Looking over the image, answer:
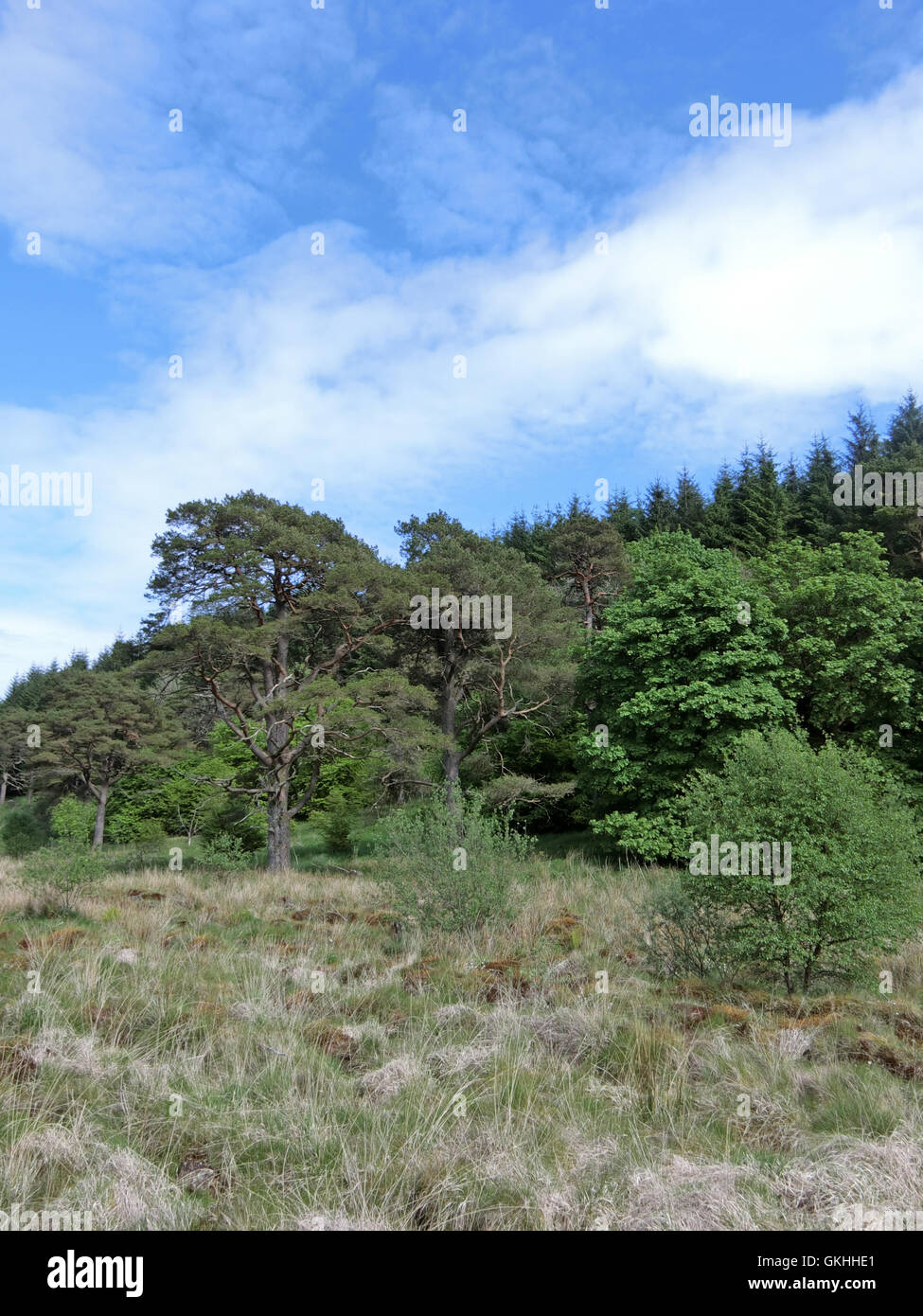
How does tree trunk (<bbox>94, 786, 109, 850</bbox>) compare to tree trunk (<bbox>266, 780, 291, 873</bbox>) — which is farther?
tree trunk (<bbox>94, 786, 109, 850</bbox>)

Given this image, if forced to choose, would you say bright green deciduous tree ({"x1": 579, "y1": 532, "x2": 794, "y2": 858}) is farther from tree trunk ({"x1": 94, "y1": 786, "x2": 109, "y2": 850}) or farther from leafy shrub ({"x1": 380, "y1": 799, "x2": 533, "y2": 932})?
tree trunk ({"x1": 94, "y1": 786, "x2": 109, "y2": 850})

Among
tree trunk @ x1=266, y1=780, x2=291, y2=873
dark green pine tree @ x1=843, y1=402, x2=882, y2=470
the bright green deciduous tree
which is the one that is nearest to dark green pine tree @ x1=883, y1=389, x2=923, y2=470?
dark green pine tree @ x1=843, y1=402, x2=882, y2=470

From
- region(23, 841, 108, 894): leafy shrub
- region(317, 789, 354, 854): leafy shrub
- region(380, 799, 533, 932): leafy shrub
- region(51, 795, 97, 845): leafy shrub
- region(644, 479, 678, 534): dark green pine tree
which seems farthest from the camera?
region(644, 479, 678, 534): dark green pine tree

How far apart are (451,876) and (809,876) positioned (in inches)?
177

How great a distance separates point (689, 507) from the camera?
54.8 m

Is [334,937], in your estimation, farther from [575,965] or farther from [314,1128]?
[314,1128]

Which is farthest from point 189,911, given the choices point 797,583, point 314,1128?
point 797,583

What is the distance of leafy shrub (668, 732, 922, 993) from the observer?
26.0 ft

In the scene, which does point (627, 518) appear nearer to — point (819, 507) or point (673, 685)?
point (819, 507)

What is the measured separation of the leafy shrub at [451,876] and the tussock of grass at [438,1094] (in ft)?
4.83

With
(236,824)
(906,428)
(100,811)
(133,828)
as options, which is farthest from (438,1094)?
(906,428)

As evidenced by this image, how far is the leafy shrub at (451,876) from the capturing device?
1040cm

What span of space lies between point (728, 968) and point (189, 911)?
8.13 metres

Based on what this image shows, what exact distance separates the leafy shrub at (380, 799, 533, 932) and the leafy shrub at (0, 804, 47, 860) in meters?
30.3
